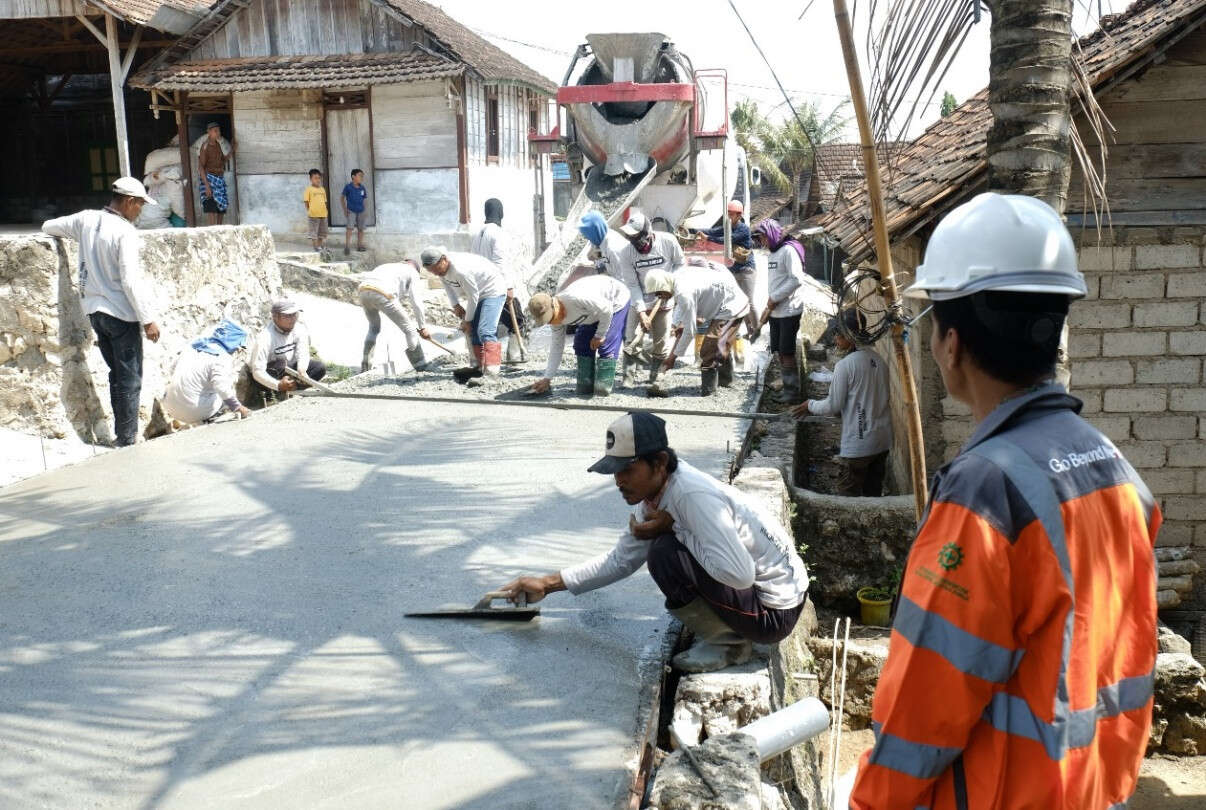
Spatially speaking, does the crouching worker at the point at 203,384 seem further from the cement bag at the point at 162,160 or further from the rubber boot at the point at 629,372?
the cement bag at the point at 162,160

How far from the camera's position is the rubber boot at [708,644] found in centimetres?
382

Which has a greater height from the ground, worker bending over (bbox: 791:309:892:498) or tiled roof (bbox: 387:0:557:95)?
tiled roof (bbox: 387:0:557:95)

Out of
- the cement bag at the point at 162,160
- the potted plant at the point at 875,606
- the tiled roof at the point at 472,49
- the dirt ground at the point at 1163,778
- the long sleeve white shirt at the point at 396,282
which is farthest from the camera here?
the cement bag at the point at 162,160

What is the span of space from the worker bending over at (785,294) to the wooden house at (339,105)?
28.1ft

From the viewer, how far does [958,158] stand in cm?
707

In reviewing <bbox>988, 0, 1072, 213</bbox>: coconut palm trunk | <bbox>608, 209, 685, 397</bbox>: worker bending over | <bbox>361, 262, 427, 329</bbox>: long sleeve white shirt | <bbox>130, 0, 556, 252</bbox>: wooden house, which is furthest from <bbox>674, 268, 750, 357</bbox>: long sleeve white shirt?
<bbox>130, 0, 556, 252</bbox>: wooden house

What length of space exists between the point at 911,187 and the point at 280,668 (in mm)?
5237

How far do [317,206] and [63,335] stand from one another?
10123 mm

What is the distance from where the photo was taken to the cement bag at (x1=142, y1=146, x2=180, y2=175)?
19.0 metres

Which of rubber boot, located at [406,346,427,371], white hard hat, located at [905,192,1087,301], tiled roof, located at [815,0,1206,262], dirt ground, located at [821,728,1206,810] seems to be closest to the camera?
white hard hat, located at [905,192,1087,301]

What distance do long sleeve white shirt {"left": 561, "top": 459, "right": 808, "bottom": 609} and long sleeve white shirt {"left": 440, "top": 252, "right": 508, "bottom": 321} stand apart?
227 inches

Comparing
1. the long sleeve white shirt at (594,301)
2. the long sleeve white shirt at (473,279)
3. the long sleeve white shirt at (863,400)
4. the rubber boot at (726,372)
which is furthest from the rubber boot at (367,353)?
the long sleeve white shirt at (863,400)

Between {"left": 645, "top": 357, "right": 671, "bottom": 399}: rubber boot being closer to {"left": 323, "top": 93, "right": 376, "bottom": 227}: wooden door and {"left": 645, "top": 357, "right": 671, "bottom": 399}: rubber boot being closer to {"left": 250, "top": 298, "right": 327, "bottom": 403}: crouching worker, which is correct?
{"left": 250, "top": 298, "right": 327, "bottom": 403}: crouching worker

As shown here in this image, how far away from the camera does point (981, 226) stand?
1.88 meters
